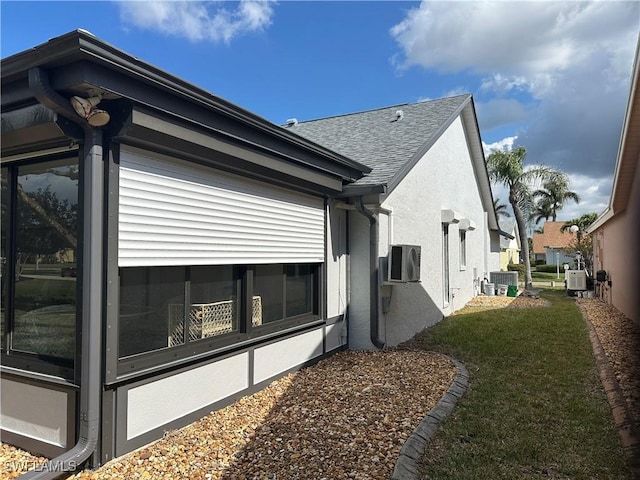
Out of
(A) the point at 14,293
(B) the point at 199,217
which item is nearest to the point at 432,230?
(B) the point at 199,217

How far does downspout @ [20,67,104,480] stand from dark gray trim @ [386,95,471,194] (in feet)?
15.4

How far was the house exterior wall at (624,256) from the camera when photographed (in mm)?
9906

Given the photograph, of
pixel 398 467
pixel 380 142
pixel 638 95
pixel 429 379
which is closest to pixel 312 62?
pixel 380 142

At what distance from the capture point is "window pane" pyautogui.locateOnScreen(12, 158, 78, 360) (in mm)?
3614

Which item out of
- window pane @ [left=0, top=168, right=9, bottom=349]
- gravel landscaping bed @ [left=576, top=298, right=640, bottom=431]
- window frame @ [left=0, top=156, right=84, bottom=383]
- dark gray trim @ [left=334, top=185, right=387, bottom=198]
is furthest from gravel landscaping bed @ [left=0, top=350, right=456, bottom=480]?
dark gray trim @ [left=334, top=185, right=387, bottom=198]

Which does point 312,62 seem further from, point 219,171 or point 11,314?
point 11,314

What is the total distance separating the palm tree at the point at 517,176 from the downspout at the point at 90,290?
21082 millimetres

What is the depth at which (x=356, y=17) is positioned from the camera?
9.48 m

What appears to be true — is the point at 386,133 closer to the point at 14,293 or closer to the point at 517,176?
the point at 14,293

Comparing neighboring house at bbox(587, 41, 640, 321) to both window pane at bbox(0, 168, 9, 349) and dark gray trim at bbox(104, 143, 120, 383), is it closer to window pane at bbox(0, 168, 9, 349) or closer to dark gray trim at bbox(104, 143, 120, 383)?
dark gray trim at bbox(104, 143, 120, 383)

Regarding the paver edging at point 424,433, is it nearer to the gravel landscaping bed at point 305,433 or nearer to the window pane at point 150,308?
the gravel landscaping bed at point 305,433

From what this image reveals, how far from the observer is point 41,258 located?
150 inches

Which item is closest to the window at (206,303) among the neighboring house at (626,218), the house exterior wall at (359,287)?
the house exterior wall at (359,287)

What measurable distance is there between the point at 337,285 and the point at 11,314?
182 inches
